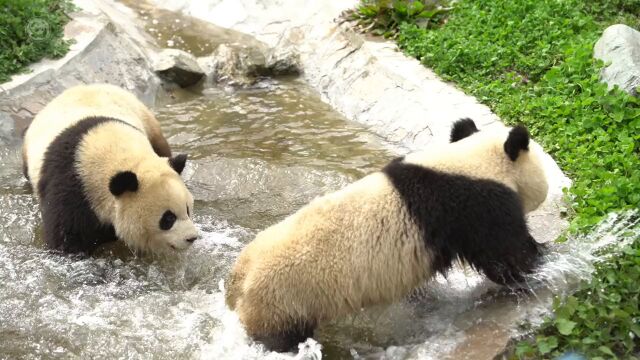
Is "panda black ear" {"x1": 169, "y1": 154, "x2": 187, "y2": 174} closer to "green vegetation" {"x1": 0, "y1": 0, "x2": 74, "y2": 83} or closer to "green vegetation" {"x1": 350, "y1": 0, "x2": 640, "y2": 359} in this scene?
"green vegetation" {"x1": 350, "y1": 0, "x2": 640, "y2": 359}

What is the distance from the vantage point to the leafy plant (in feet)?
28.6

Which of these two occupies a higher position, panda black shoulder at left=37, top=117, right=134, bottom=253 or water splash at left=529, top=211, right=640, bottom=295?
water splash at left=529, top=211, right=640, bottom=295

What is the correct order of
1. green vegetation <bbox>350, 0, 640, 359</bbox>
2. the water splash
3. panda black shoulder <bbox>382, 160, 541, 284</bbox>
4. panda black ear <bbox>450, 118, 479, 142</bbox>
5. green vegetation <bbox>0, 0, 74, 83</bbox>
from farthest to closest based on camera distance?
1. green vegetation <bbox>0, 0, 74, 83</bbox>
2. panda black ear <bbox>450, 118, 479, 142</bbox>
3. the water splash
4. panda black shoulder <bbox>382, 160, 541, 284</bbox>
5. green vegetation <bbox>350, 0, 640, 359</bbox>

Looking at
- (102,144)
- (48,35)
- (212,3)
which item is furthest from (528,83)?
(212,3)

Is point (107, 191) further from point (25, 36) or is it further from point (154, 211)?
point (25, 36)

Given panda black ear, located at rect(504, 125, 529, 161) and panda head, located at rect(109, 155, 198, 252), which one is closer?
panda black ear, located at rect(504, 125, 529, 161)

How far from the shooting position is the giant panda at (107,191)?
4777 mm

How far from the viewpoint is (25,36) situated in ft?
25.9

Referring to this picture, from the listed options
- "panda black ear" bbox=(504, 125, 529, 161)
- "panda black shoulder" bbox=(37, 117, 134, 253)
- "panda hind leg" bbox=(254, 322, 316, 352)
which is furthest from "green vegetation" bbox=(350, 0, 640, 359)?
"panda black shoulder" bbox=(37, 117, 134, 253)

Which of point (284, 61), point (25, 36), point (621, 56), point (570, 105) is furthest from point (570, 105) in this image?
point (25, 36)

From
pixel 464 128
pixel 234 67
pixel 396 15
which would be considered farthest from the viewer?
pixel 234 67

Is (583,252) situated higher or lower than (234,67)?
higher

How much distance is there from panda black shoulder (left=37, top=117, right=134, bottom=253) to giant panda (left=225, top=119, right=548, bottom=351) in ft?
5.02

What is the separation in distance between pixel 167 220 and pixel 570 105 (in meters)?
3.64
